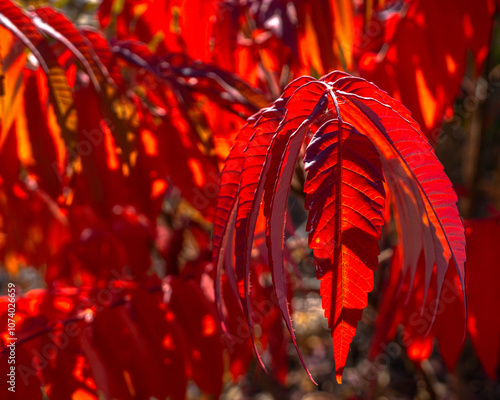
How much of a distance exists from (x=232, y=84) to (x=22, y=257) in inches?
36.0

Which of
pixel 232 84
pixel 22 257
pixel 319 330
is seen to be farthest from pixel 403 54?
pixel 319 330

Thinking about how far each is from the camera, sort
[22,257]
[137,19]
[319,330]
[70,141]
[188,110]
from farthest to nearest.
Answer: [319,330]
[22,257]
[137,19]
[188,110]
[70,141]

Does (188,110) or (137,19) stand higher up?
(137,19)

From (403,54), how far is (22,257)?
112cm

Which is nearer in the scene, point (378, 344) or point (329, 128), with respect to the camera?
point (329, 128)

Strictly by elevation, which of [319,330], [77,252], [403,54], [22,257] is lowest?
[319,330]

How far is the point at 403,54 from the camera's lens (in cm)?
75

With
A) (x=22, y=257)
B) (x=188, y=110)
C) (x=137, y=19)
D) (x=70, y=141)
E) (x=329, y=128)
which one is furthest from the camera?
(x=22, y=257)

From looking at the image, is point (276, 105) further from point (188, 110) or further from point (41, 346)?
point (41, 346)

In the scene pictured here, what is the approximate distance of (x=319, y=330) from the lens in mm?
2939

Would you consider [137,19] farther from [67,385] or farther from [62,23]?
[67,385]

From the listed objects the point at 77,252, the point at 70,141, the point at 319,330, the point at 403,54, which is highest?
the point at 403,54

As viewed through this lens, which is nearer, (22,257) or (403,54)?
(403,54)

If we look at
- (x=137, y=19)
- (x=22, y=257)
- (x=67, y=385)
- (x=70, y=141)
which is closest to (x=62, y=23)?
(x=70, y=141)
